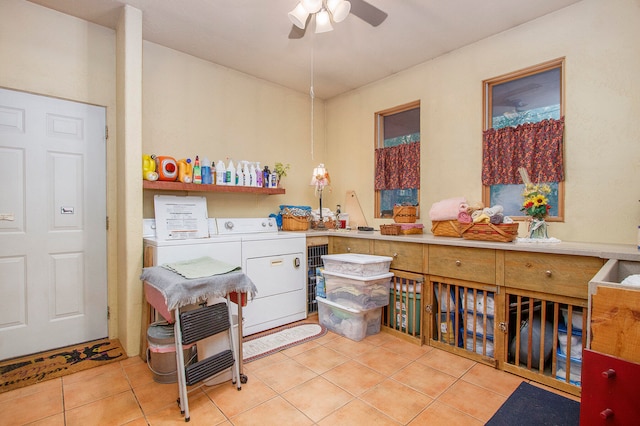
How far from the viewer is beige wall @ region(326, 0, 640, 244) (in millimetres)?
2289

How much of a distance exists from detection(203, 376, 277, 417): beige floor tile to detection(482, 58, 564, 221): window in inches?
101

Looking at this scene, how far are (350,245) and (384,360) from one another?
124 cm

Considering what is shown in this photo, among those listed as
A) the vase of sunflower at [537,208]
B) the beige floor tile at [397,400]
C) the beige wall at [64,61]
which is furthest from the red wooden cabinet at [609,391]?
the beige wall at [64,61]

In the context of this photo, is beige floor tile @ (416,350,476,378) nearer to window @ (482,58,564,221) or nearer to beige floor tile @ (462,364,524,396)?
beige floor tile @ (462,364,524,396)

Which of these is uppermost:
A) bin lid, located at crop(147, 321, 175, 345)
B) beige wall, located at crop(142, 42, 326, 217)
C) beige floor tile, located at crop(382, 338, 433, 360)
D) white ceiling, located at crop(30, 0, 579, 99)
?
white ceiling, located at crop(30, 0, 579, 99)

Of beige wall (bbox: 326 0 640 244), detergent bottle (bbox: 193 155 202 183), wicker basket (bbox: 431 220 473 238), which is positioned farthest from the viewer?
detergent bottle (bbox: 193 155 202 183)

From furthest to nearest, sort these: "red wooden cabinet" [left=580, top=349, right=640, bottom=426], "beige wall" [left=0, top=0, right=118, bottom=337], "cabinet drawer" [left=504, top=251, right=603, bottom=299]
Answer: "beige wall" [left=0, top=0, right=118, bottom=337]
"cabinet drawer" [left=504, top=251, right=603, bottom=299]
"red wooden cabinet" [left=580, top=349, right=640, bottom=426]

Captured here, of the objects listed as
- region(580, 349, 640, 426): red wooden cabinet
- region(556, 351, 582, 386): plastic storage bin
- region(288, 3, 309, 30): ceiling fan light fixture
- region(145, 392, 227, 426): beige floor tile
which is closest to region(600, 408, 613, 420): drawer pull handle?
region(580, 349, 640, 426): red wooden cabinet

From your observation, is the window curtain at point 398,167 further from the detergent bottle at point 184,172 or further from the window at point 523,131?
the detergent bottle at point 184,172

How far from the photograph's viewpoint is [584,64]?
8.05 feet

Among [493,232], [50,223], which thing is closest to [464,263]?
[493,232]

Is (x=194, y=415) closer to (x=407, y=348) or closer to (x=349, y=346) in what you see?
(x=349, y=346)

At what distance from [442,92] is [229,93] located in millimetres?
2391

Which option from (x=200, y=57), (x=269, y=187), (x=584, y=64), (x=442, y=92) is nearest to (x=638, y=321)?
(x=584, y=64)
